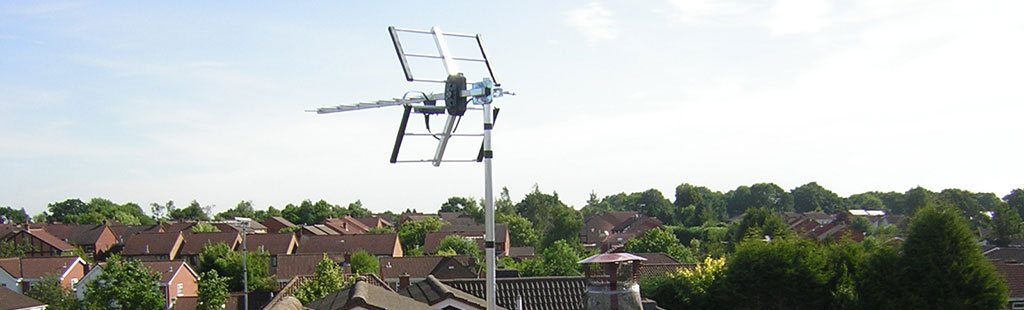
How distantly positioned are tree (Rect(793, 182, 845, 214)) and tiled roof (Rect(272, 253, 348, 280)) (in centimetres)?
12579

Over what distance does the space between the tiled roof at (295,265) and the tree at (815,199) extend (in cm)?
12579

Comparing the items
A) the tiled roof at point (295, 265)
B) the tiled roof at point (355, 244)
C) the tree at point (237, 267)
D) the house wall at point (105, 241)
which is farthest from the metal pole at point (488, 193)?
the house wall at point (105, 241)

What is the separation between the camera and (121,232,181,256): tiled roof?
212 ft

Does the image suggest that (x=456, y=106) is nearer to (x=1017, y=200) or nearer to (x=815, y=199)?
(x=1017, y=200)

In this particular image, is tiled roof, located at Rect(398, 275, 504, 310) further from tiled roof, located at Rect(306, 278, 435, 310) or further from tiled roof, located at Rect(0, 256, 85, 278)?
tiled roof, located at Rect(0, 256, 85, 278)

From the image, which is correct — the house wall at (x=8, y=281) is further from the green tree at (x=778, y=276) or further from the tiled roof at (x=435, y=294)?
the green tree at (x=778, y=276)

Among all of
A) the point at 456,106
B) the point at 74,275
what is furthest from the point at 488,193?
A: the point at 74,275

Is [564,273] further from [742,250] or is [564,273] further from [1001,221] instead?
[1001,221]

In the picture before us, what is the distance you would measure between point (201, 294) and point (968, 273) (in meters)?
27.1

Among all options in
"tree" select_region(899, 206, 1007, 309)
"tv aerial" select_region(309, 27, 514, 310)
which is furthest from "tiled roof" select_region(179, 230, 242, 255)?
"tv aerial" select_region(309, 27, 514, 310)

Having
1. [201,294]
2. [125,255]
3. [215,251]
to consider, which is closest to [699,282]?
[201,294]

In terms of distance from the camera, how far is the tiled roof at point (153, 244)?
64.7 metres

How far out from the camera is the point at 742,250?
28172 millimetres

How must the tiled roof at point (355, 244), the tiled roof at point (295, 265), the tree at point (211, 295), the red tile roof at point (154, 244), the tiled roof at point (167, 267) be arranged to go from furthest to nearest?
the red tile roof at point (154, 244), the tiled roof at point (355, 244), the tiled roof at point (295, 265), the tiled roof at point (167, 267), the tree at point (211, 295)
